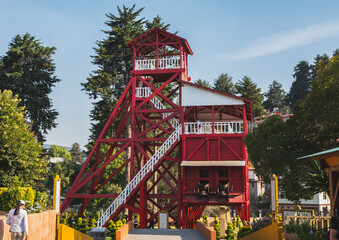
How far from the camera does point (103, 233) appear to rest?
1836cm

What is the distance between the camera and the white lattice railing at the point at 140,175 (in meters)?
30.1

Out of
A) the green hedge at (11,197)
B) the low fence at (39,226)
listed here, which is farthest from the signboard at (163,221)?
the green hedge at (11,197)

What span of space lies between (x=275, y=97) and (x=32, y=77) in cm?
7443

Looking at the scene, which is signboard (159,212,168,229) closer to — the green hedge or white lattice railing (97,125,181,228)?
white lattice railing (97,125,181,228)

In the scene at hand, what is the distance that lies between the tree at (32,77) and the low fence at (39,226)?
1198 inches

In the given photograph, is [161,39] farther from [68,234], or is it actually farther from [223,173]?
[68,234]

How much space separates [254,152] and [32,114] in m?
30.4

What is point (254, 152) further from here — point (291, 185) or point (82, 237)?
point (82, 237)

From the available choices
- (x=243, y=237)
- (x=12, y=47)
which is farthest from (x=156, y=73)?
(x=12, y=47)

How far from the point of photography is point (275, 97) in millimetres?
108938

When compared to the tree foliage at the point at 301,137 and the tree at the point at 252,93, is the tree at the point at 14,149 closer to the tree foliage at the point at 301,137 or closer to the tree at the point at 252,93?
the tree foliage at the point at 301,137

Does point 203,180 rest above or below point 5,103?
below

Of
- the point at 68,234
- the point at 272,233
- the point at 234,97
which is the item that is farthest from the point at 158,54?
the point at 272,233

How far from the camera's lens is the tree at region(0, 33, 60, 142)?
4744 centimetres
